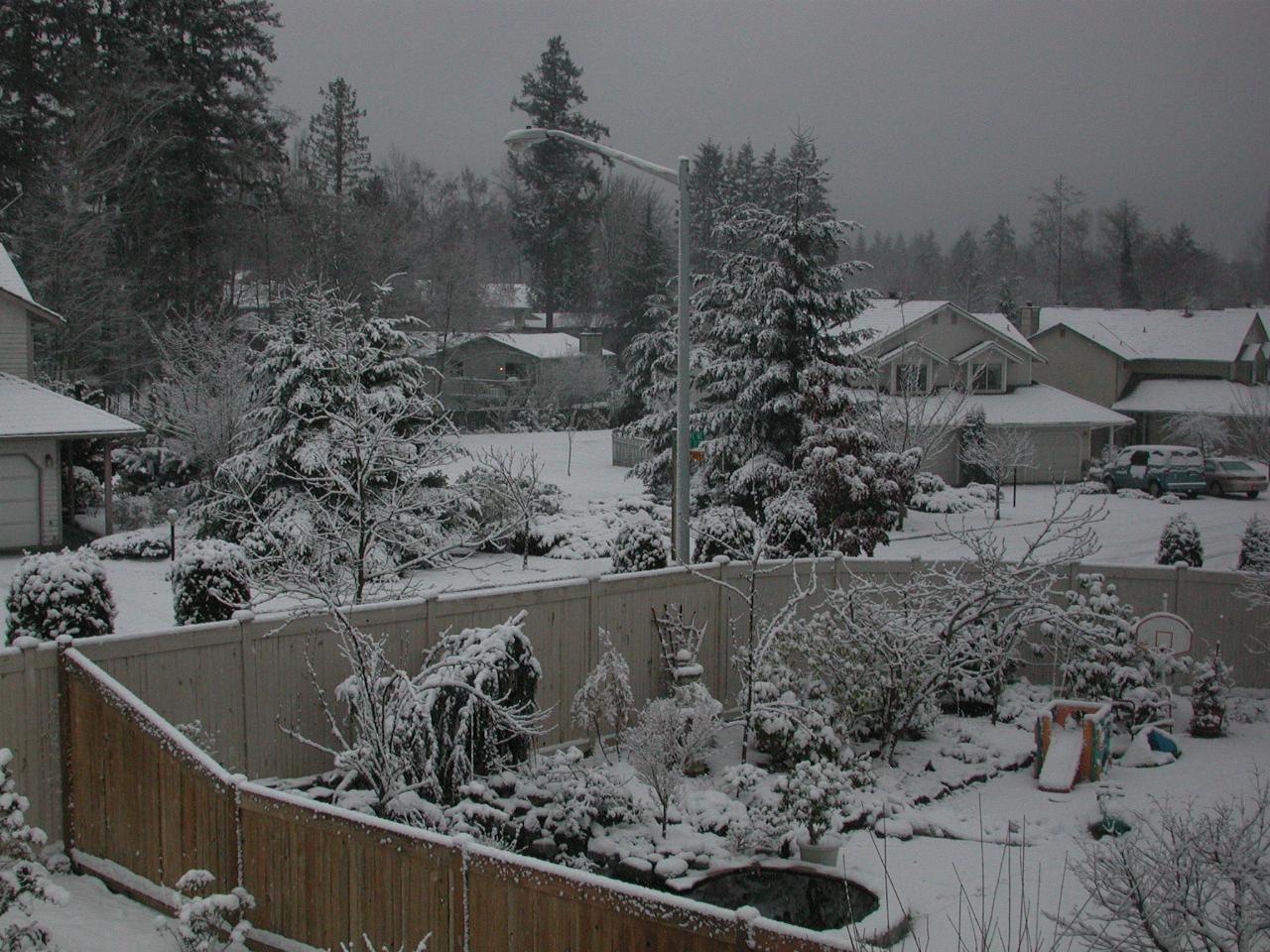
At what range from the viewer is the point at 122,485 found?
1265 inches

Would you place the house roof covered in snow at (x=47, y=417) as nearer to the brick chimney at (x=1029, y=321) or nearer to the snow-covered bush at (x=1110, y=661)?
the snow-covered bush at (x=1110, y=661)

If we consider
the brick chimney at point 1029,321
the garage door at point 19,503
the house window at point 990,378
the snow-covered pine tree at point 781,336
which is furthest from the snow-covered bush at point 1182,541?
the brick chimney at point 1029,321

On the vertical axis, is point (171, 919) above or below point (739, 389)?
below

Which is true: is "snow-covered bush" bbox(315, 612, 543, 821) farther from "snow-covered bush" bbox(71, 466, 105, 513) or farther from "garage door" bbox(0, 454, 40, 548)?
"snow-covered bush" bbox(71, 466, 105, 513)

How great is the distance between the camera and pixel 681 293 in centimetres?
1433

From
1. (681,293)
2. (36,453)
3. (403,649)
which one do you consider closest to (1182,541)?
(681,293)

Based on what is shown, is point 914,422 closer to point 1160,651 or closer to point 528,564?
point 528,564

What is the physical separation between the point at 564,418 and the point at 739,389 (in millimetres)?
30163

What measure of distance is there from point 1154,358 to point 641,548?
42386mm

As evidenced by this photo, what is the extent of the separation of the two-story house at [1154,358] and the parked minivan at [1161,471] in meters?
9.61

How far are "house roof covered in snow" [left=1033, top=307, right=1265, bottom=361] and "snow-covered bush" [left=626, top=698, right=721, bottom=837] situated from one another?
4532 centimetres

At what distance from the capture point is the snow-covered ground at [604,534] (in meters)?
21.0

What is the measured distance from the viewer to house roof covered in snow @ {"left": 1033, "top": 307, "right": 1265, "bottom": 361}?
5050 cm

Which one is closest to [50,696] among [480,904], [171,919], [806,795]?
[171,919]
